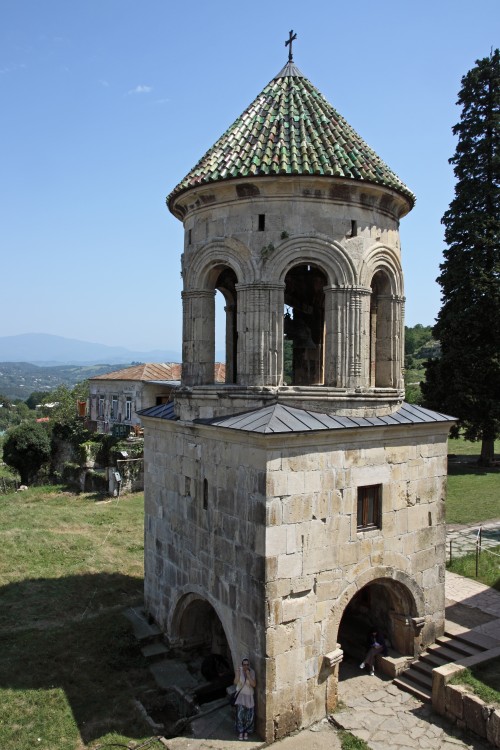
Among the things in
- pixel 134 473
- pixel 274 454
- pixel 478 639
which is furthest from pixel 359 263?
pixel 134 473

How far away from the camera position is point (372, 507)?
9.41 metres

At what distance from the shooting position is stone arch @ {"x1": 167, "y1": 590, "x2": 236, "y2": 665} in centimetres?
1066

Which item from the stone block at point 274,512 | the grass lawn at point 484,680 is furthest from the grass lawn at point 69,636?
the grass lawn at point 484,680

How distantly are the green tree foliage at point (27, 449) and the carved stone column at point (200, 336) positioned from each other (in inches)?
1136

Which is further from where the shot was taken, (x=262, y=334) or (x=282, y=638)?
(x=262, y=334)

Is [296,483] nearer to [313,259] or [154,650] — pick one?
[313,259]

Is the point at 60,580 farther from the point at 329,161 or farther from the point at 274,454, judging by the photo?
the point at 329,161

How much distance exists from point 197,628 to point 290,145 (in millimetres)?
9053

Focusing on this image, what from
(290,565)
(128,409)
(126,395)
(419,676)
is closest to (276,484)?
(290,565)

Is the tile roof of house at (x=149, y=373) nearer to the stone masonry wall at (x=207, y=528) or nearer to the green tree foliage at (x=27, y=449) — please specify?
the green tree foliage at (x=27, y=449)

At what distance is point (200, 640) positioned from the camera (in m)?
11.0

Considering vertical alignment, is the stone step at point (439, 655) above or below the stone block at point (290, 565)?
below

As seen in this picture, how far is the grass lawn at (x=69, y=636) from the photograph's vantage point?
859cm

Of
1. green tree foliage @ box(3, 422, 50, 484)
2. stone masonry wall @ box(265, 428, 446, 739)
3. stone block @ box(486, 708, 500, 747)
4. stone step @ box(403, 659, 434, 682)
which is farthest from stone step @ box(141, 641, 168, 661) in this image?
green tree foliage @ box(3, 422, 50, 484)
